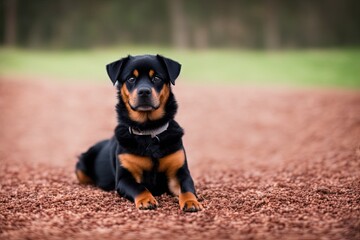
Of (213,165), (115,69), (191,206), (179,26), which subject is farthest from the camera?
(179,26)

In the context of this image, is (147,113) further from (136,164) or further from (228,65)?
(228,65)

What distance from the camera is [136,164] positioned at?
4641 millimetres

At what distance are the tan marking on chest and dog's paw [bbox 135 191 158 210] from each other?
303 millimetres

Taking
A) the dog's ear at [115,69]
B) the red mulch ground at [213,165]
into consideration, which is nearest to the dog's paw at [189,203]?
the red mulch ground at [213,165]

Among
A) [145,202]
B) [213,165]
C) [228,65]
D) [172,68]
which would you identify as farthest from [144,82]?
[228,65]

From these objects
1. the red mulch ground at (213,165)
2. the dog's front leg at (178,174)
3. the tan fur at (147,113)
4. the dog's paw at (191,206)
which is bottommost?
the red mulch ground at (213,165)

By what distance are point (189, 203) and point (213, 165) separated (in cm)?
526

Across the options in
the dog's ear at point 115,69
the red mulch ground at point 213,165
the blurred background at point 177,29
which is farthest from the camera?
the blurred background at point 177,29

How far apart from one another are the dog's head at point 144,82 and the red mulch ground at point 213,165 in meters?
0.97

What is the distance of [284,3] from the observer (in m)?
26.5

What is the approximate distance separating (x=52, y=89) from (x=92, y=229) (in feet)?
46.7

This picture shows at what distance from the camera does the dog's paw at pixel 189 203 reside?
165 inches

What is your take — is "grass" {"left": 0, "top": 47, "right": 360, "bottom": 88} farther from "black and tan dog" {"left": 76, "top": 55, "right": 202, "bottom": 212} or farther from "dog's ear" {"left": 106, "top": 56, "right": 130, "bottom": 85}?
"dog's ear" {"left": 106, "top": 56, "right": 130, "bottom": 85}

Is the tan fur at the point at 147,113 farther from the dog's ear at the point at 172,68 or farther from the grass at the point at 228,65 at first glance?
the grass at the point at 228,65
